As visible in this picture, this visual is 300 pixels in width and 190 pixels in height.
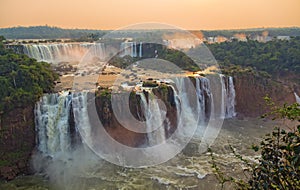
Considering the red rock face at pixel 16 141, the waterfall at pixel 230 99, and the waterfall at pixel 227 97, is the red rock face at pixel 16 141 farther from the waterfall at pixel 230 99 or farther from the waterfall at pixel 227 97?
the waterfall at pixel 230 99

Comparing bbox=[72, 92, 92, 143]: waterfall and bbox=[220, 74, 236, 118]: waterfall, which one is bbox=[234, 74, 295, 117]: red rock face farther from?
bbox=[72, 92, 92, 143]: waterfall

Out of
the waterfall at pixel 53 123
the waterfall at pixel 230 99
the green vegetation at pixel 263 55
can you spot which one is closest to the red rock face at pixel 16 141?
the waterfall at pixel 53 123

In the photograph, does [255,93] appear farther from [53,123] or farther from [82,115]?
[53,123]

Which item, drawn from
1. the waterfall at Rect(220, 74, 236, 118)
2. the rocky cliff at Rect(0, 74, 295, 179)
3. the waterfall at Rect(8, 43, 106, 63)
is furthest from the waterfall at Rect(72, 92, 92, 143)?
the waterfall at Rect(8, 43, 106, 63)

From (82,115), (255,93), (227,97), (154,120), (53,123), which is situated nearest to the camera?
(53,123)

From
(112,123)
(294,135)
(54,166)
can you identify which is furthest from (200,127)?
(294,135)

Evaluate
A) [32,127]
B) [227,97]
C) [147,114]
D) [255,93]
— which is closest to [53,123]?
[32,127]
